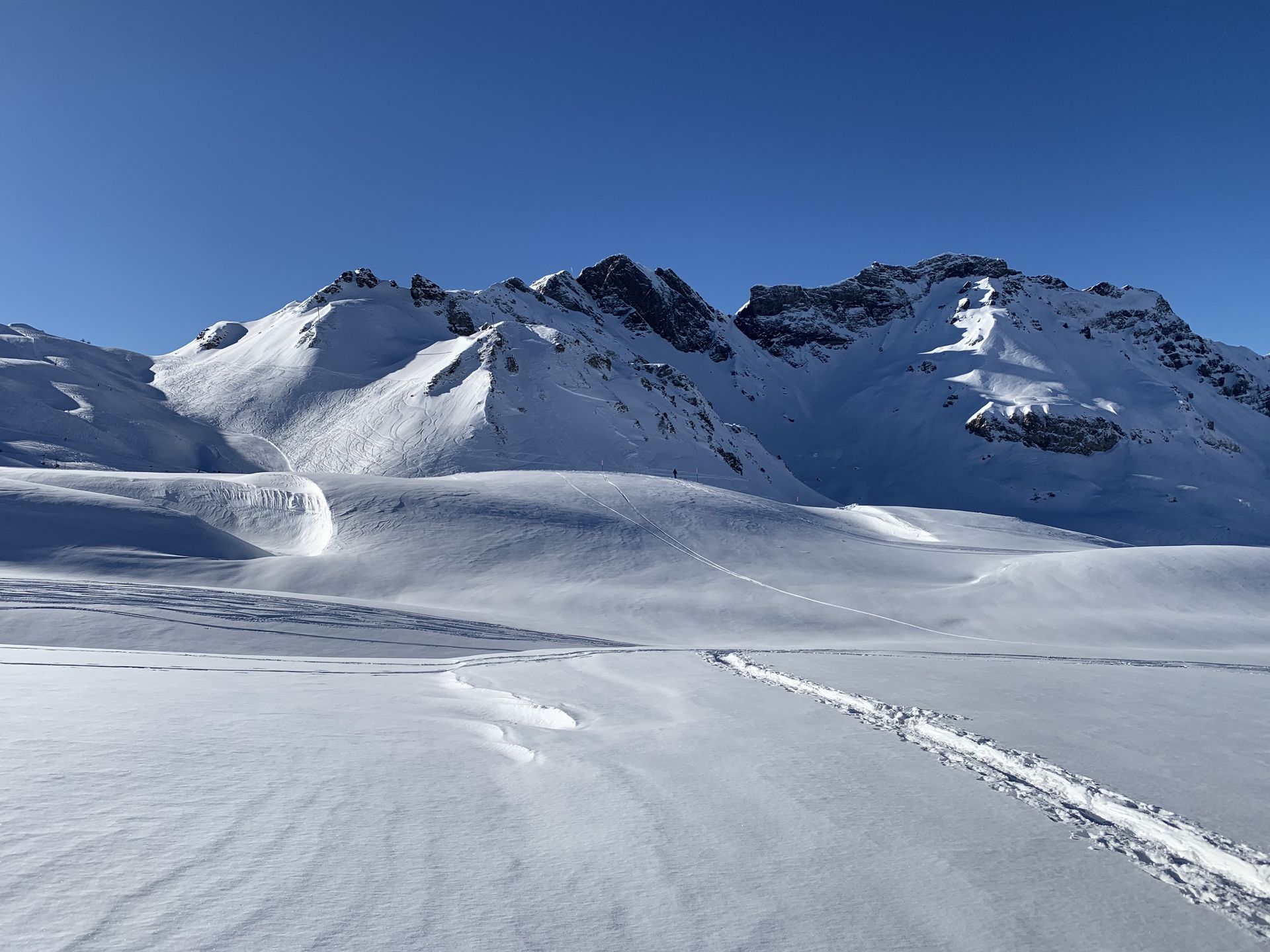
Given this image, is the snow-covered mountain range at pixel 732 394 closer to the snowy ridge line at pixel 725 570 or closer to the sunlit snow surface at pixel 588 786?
the snowy ridge line at pixel 725 570

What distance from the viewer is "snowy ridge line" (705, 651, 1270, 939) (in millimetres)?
3499

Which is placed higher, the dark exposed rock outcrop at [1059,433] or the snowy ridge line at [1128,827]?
the dark exposed rock outcrop at [1059,433]

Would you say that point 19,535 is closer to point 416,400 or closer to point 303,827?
point 303,827

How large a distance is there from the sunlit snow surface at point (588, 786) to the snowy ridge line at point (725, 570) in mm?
2757

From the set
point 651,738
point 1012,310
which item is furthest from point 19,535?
point 1012,310

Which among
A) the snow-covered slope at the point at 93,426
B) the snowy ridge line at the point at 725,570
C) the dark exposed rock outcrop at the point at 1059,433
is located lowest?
the snowy ridge line at the point at 725,570

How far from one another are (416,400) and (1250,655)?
155 ft

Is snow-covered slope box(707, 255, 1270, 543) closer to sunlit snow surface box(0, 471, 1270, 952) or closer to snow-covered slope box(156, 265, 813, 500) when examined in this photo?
snow-covered slope box(156, 265, 813, 500)

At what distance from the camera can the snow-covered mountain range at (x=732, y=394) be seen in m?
47.5

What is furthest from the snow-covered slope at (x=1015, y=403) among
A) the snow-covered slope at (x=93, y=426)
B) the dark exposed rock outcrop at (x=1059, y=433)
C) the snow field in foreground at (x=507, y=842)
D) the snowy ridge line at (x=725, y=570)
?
the snow field in foreground at (x=507, y=842)

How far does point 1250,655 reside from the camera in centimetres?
1533

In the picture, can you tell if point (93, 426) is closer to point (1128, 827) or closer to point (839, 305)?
point (1128, 827)

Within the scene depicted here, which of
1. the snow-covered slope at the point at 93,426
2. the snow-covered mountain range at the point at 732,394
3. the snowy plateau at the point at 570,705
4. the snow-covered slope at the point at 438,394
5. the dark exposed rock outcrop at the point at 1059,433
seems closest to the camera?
the snowy plateau at the point at 570,705

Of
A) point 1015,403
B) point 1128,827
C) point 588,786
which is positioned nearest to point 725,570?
point 1128,827
